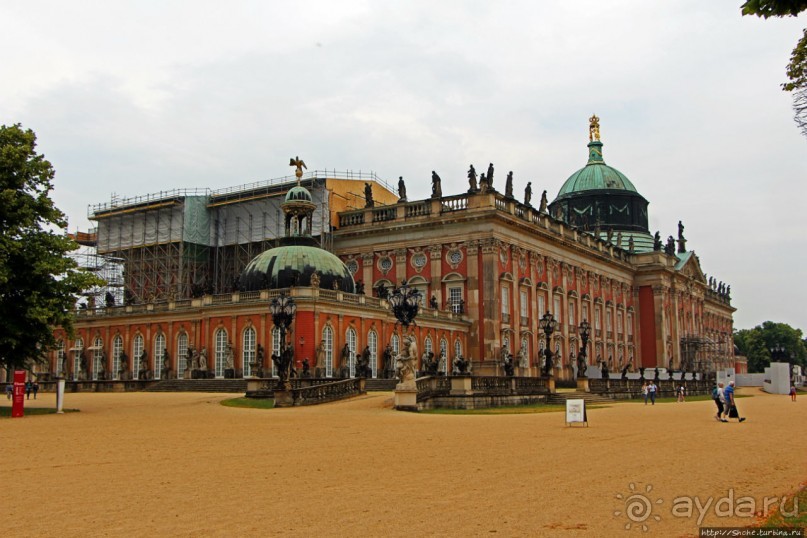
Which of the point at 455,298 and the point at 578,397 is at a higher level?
the point at 455,298

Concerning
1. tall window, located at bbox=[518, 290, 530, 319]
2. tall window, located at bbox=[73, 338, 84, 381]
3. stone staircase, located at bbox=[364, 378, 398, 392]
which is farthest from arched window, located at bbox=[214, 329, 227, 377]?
tall window, located at bbox=[518, 290, 530, 319]

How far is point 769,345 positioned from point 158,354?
386ft

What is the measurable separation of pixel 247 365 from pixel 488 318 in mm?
17940

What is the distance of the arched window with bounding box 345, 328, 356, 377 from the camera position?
47.7m

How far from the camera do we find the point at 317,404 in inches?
1302

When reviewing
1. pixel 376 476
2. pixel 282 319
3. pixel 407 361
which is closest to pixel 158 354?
pixel 282 319

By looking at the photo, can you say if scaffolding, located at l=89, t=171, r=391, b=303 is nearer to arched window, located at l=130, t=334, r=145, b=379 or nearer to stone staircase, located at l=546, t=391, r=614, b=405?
arched window, located at l=130, t=334, r=145, b=379

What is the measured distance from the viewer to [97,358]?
55.2 m

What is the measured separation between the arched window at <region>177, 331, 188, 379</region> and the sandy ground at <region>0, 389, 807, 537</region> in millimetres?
24851

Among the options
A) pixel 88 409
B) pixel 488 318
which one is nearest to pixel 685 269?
pixel 488 318

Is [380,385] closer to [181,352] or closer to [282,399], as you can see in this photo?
[282,399]

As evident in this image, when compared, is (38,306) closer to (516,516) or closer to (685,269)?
(516,516)

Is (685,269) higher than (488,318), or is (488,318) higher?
(685,269)

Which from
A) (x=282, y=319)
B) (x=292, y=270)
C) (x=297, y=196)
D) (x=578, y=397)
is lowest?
Answer: (x=578, y=397)
